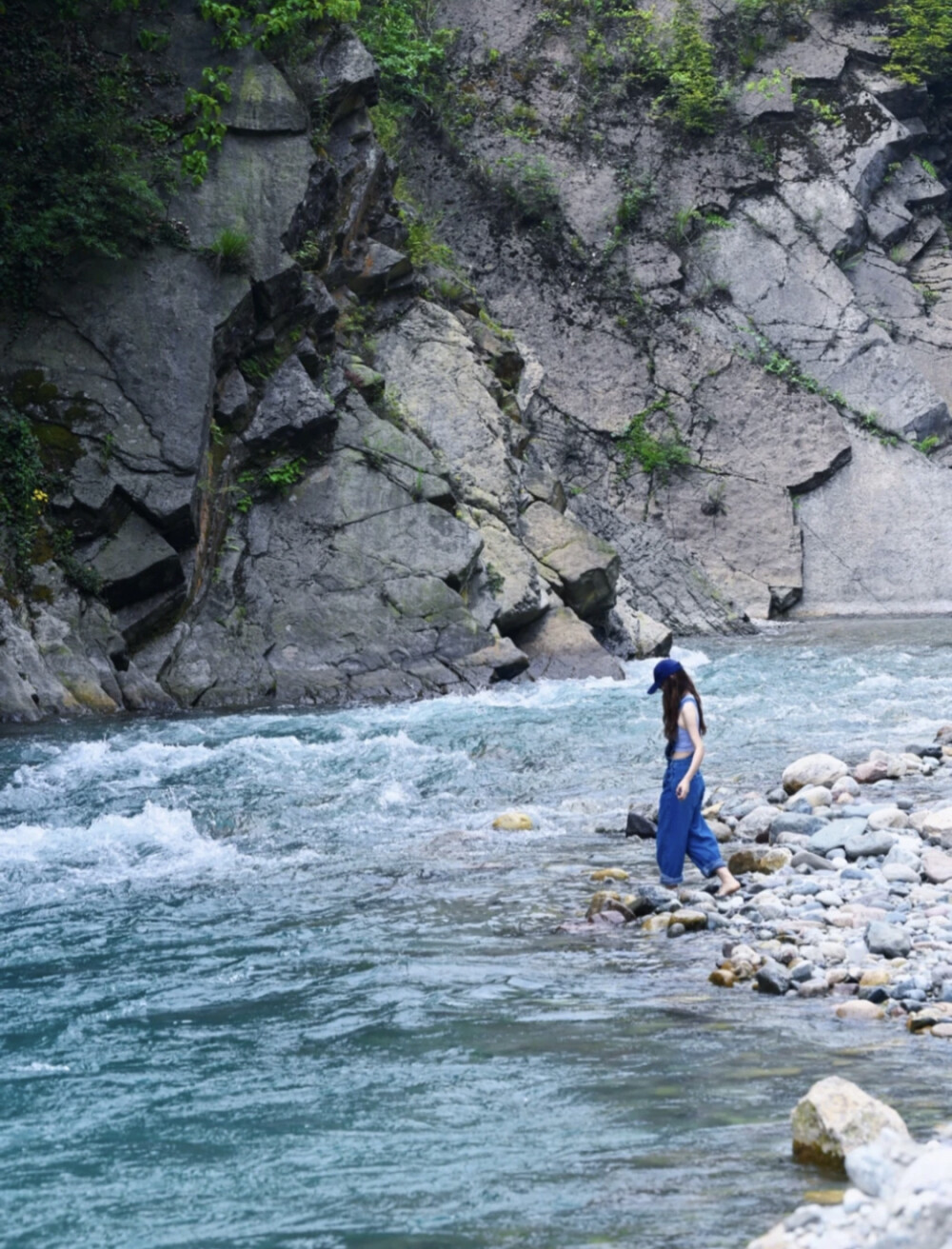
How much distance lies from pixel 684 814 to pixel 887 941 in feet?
5.50

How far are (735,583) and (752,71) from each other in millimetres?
13189

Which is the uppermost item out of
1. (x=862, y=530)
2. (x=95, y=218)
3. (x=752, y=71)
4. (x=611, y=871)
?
(x=752, y=71)

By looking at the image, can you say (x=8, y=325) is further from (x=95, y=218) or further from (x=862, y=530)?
(x=862, y=530)

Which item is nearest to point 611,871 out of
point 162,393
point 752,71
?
point 162,393

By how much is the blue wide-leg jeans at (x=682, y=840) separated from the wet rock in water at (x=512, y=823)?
1919 millimetres

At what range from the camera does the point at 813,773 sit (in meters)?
9.61

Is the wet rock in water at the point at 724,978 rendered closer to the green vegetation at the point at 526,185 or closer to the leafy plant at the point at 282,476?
the leafy plant at the point at 282,476

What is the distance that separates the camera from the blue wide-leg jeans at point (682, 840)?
735cm

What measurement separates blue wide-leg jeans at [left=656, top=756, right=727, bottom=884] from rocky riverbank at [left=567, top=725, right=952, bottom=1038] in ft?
0.52

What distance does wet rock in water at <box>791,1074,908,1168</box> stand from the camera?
12.0 ft

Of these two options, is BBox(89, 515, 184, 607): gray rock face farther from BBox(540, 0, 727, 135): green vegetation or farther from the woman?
BBox(540, 0, 727, 135): green vegetation

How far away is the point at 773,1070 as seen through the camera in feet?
15.1

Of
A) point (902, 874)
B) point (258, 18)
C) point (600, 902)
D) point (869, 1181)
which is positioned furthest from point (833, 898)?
point (258, 18)

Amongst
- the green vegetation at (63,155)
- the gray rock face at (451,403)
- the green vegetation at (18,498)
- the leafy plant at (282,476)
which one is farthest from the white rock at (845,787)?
the green vegetation at (63,155)
